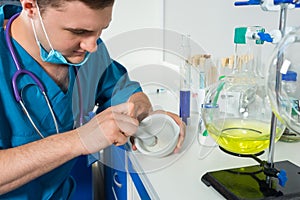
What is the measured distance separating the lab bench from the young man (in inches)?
2.9

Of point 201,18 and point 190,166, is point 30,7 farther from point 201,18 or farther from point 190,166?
point 201,18

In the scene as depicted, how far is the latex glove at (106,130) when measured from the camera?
2.60 feet

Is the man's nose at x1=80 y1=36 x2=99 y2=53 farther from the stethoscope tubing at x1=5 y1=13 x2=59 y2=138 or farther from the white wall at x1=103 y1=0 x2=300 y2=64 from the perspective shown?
the white wall at x1=103 y1=0 x2=300 y2=64

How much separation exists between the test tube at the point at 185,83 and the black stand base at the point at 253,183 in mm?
368

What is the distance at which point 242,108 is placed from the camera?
93 centimetres

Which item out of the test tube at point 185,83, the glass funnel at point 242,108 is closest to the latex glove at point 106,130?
the glass funnel at point 242,108

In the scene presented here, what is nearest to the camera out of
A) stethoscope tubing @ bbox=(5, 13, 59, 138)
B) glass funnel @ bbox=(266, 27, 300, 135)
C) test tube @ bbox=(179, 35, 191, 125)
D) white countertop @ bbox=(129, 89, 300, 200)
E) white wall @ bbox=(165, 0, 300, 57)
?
glass funnel @ bbox=(266, 27, 300, 135)

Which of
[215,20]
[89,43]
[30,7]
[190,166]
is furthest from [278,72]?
[215,20]

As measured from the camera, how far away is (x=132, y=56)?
3.35 ft

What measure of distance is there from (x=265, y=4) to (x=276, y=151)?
1.49 ft

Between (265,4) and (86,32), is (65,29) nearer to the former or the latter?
(86,32)

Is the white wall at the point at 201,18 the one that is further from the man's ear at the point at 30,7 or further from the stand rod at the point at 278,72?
the man's ear at the point at 30,7

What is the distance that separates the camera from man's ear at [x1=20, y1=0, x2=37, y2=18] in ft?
2.71

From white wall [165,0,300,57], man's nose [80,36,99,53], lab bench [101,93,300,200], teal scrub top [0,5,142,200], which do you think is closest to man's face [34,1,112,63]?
man's nose [80,36,99,53]
